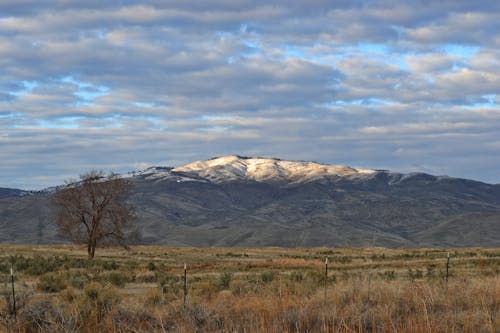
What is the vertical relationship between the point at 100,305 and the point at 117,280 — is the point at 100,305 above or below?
above

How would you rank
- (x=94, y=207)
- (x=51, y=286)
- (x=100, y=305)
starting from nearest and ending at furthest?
1. (x=100, y=305)
2. (x=51, y=286)
3. (x=94, y=207)

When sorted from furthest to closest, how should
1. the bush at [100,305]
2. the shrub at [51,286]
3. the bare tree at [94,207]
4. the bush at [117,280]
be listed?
the bare tree at [94,207] < the bush at [117,280] < the shrub at [51,286] < the bush at [100,305]

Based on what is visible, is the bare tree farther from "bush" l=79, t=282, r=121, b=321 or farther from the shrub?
"bush" l=79, t=282, r=121, b=321

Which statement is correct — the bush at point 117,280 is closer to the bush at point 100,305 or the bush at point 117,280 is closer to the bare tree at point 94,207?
the bush at point 100,305

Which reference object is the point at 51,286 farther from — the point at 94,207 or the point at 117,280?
the point at 94,207

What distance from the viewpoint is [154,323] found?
1141cm

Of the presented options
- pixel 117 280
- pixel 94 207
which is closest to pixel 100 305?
pixel 117 280

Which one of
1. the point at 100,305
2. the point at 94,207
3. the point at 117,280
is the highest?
the point at 94,207

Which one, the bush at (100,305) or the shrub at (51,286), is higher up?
the bush at (100,305)

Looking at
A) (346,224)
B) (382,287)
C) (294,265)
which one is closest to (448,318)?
(382,287)

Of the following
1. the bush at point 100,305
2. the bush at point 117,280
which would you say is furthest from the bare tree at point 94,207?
the bush at point 100,305

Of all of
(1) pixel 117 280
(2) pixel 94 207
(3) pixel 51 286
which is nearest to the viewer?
(3) pixel 51 286

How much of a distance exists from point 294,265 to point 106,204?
19.0 m

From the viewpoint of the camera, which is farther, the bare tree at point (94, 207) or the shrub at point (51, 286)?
the bare tree at point (94, 207)
